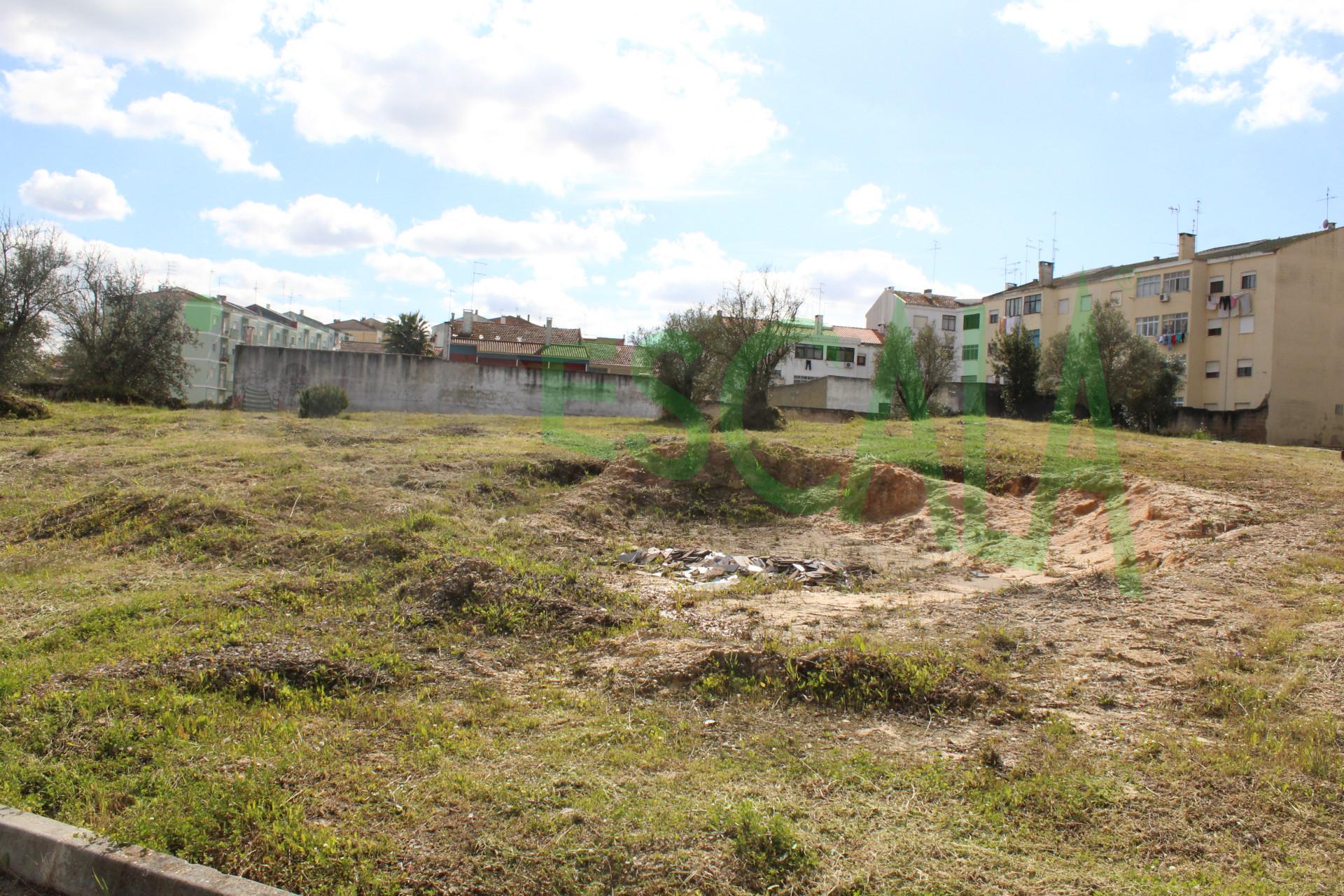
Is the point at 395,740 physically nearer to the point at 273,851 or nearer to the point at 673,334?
the point at 273,851

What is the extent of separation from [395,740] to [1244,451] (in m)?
16.6

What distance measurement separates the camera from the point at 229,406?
3117 centimetres

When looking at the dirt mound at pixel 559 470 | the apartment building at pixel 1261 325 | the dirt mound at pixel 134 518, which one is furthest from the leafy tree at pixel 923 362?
the dirt mound at pixel 134 518

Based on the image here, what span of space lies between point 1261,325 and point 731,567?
3844 centimetres

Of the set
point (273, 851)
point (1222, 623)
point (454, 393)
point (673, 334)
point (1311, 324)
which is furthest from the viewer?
point (1311, 324)

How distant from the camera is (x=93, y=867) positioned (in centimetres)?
368

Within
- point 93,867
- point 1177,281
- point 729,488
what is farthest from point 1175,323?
point 93,867

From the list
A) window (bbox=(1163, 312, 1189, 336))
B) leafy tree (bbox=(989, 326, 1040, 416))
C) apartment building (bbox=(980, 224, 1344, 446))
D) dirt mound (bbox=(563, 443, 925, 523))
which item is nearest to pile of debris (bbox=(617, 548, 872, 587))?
dirt mound (bbox=(563, 443, 925, 523))

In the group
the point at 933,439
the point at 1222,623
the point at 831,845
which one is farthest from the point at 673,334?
the point at 831,845

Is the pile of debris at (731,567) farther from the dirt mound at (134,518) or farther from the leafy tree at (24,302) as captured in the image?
the leafy tree at (24,302)

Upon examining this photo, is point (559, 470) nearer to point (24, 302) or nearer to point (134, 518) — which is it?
point (134, 518)

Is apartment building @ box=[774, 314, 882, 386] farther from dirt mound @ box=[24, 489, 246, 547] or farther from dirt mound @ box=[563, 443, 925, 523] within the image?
dirt mound @ box=[24, 489, 246, 547]

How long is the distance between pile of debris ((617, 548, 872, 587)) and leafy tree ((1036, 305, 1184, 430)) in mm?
26095

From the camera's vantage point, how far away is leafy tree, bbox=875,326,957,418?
36.4 metres
